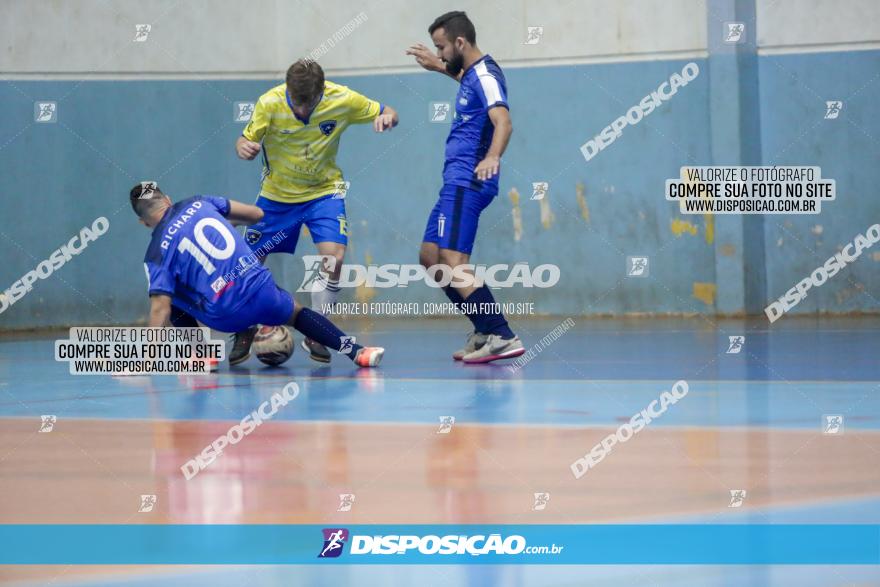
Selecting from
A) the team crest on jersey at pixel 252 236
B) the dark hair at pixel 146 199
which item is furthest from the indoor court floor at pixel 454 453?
the dark hair at pixel 146 199

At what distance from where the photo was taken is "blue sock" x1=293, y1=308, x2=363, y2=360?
784cm

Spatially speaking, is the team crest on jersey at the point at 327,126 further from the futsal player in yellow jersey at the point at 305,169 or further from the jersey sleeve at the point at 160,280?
the jersey sleeve at the point at 160,280

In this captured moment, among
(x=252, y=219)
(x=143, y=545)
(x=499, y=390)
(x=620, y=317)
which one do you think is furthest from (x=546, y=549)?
(x=620, y=317)

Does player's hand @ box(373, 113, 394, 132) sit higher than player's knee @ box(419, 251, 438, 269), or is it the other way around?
player's hand @ box(373, 113, 394, 132)

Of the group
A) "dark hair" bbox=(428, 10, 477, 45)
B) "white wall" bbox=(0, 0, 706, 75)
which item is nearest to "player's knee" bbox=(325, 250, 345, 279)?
"dark hair" bbox=(428, 10, 477, 45)

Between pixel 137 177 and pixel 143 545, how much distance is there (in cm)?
1037

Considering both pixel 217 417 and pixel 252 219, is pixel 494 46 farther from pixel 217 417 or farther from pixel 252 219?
pixel 217 417

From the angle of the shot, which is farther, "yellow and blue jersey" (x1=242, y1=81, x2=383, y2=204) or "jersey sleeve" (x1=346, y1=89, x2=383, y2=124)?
"jersey sleeve" (x1=346, y1=89, x2=383, y2=124)

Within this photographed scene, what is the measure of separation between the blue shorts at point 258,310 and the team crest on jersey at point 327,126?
5.10 feet

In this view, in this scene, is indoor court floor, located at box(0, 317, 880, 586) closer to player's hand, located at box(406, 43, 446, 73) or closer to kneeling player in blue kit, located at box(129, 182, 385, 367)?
kneeling player in blue kit, located at box(129, 182, 385, 367)

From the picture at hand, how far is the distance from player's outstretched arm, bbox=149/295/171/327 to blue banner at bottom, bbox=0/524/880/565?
11.4ft

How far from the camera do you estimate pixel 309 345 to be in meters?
8.43

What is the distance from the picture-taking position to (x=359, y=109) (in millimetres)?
8844

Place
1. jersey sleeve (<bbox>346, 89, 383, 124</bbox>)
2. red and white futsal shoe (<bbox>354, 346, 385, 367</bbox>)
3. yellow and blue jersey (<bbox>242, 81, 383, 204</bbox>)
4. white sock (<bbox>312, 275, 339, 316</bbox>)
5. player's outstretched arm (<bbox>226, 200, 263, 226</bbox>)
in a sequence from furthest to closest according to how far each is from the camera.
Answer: jersey sleeve (<bbox>346, 89, 383, 124</bbox>) → yellow and blue jersey (<bbox>242, 81, 383, 204</bbox>) → white sock (<bbox>312, 275, 339, 316</bbox>) → red and white futsal shoe (<bbox>354, 346, 385, 367</bbox>) → player's outstretched arm (<bbox>226, 200, 263, 226</bbox>)
